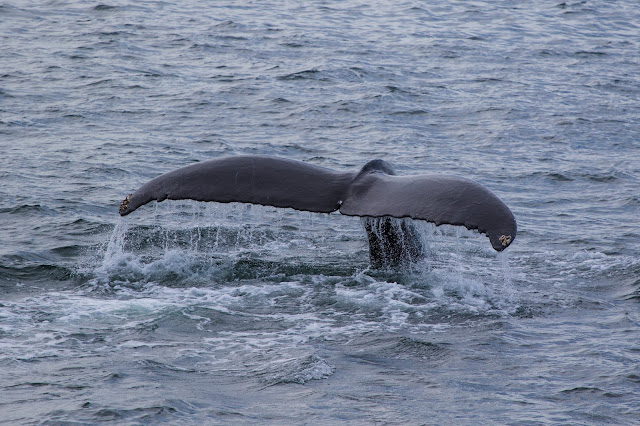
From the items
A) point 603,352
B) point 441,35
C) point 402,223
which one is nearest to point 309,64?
point 441,35

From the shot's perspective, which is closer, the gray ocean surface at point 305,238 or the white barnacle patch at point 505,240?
the white barnacle patch at point 505,240

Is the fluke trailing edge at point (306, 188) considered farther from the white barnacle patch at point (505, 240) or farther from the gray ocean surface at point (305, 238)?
the gray ocean surface at point (305, 238)

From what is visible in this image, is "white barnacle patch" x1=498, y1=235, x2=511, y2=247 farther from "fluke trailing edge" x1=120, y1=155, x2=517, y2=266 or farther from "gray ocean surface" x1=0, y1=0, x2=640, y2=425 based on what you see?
"gray ocean surface" x1=0, y1=0, x2=640, y2=425

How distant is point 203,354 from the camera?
693cm

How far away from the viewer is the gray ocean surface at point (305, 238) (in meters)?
6.42

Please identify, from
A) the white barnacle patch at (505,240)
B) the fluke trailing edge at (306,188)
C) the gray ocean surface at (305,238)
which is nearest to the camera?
the white barnacle patch at (505,240)

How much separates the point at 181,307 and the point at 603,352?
300cm

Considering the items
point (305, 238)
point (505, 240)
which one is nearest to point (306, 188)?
point (505, 240)

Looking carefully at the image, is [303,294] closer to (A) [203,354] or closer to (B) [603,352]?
(A) [203,354]

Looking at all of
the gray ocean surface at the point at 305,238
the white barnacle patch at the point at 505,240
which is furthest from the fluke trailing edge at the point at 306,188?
the gray ocean surface at the point at 305,238

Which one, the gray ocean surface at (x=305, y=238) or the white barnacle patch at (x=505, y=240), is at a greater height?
the white barnacle patch at (x=505, y=240)

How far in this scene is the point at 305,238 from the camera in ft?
33.5

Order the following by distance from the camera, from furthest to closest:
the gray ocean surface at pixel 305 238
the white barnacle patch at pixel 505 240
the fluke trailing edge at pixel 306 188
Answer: the fluke trailing edge at pixel 306 188, the gray ocean surface at pixel 305 238, the white barnacle patch at pixel 505 240

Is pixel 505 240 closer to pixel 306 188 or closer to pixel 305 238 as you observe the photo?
pixel 306 188
